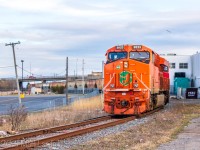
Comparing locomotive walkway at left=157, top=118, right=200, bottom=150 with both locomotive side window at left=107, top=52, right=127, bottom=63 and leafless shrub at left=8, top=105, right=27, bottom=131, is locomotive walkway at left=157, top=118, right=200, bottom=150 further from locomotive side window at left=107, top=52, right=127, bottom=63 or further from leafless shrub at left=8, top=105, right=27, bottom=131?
locomotive side window at left=107, top=52, right=127, bottom=63

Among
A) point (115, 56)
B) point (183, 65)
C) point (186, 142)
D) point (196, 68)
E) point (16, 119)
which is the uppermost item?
point (183, 65)

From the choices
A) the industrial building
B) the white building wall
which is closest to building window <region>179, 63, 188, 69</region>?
the industrial building

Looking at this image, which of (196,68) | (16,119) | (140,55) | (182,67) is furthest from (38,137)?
Answer: (182,67)

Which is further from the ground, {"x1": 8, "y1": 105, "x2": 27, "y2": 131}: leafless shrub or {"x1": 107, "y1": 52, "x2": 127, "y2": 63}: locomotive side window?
{"x1": 107, "y1": 52, "x2": 127, "y2": 63}: locomotive side window

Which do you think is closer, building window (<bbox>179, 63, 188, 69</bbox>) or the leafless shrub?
the leafless shrub

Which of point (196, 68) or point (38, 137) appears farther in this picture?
point (196, 68)

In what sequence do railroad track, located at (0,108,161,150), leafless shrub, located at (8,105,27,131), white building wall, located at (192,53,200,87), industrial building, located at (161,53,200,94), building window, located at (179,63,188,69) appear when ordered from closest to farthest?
railroad track, located at (0,108,161,150)
leafless shrub, located at (8,105,27,131)
white building wall, located at (192,53,200,87)
industrial building, located at (161,53,200,94)
building window, located at (179,63,188,69)

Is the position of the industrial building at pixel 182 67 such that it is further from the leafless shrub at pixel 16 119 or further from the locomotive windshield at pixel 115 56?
the leafless shrub at pixel 16 119

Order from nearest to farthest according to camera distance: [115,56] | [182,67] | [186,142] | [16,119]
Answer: [186,142] → [16,119] → [115,56] → [182,67]

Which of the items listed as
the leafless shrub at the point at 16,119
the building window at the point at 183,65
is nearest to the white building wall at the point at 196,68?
the building window at the point at 183,65

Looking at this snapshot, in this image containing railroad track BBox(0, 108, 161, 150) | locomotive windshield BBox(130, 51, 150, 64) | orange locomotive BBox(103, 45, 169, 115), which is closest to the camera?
railroad track BBox(0, 108, 161, 150)

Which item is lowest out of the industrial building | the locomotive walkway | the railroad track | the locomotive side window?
the locomotive walkway

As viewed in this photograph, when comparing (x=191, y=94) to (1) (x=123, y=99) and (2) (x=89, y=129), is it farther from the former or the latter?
(2) (x=89, y=129)

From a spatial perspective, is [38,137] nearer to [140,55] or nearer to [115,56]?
[115,56]
